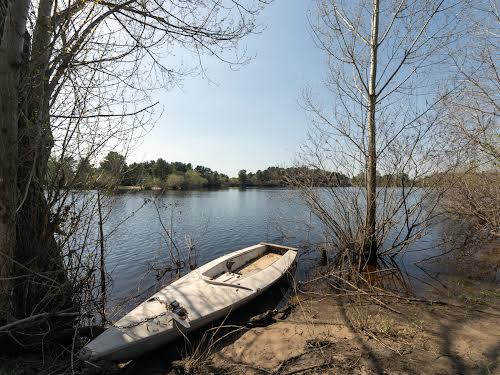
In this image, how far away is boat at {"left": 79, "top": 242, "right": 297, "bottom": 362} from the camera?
4652 mm

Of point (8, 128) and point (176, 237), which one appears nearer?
point (8, 128)

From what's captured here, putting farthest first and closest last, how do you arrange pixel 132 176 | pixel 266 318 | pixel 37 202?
pixel 132 176, pixel 266 318, pixel 37 202

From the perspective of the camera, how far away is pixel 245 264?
32.2 ft

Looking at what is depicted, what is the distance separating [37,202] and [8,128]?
1.16 m

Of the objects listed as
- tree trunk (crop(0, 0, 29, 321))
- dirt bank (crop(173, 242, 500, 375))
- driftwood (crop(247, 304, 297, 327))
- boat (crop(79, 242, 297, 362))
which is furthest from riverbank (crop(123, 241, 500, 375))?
tree trunk (crop(0, 0, 29, 321))

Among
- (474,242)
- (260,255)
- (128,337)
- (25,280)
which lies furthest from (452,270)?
(25,280)

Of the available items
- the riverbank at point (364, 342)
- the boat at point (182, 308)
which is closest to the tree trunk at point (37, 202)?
the boat at point (182, 308)

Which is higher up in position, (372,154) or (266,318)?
(372,154)

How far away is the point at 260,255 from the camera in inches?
→ 422

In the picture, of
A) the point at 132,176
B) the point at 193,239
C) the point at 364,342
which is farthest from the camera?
the point at 193,239

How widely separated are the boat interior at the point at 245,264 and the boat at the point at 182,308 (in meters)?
0.03

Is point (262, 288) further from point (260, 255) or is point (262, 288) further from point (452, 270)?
point (452, 270)

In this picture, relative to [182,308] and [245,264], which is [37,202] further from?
[245,264]

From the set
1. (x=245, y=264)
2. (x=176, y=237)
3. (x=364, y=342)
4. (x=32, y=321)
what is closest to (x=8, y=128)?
(x=32, y=321)
